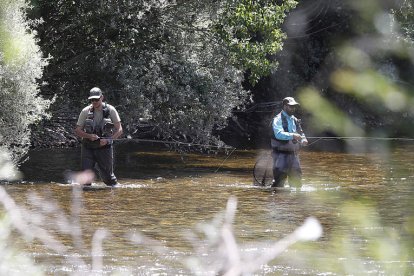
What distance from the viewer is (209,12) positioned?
907 inches

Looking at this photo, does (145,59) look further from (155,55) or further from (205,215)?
(205,215)

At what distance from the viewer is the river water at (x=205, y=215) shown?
8.09ft

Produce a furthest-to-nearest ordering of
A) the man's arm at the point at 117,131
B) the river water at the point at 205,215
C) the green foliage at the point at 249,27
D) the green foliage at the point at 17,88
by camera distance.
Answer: the green foliage at the point at 249,27, the green foliage at the point at 17,88, the man's arm at the point at 117,131, the river water at the point at 205,215

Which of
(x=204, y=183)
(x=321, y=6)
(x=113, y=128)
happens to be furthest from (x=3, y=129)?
(x=321, y=6)

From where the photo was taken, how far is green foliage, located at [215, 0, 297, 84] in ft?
77.1

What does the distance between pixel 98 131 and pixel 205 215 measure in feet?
12.4

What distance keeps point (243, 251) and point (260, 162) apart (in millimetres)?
8660

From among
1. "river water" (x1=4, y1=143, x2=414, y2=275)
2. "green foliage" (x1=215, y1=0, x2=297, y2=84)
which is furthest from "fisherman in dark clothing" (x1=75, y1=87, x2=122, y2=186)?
"green foliage" (x1=215, y1=0, x2=297, y2=84)

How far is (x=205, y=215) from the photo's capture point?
12953 mm

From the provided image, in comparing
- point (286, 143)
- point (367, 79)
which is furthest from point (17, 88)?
point (367, 79)

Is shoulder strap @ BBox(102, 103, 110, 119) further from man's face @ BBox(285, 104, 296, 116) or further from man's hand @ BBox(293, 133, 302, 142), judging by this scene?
man's hand @ BBox(293, 133, 302, 142)

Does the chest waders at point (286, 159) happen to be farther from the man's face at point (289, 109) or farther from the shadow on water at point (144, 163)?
the shadow on water at point (144, 163)

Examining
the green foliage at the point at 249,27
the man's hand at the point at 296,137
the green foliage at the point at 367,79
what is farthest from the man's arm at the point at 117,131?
the green foliage at the point at 367,79

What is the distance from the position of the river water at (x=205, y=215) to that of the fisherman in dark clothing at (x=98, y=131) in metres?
0.58
